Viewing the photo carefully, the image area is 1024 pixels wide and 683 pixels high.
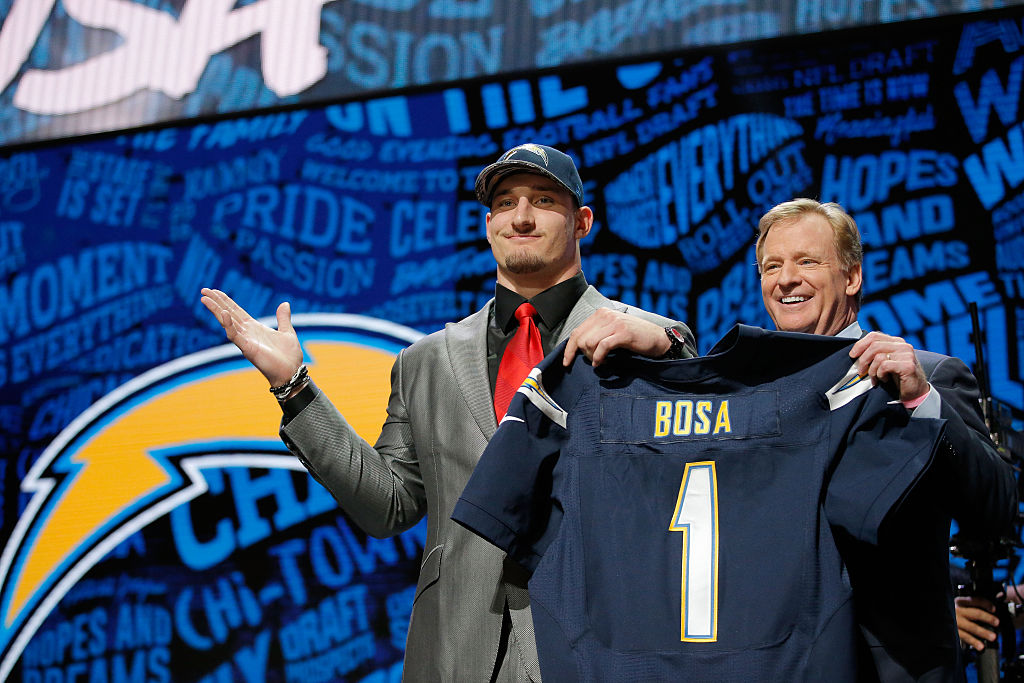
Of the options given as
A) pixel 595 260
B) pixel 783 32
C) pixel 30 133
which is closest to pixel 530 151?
pixel 595 260

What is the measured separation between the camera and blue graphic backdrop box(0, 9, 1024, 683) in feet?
9.34

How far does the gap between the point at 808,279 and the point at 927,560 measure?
549 millimetres

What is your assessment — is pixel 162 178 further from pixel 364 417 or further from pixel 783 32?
pixel 783 32

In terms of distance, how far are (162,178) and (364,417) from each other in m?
1.27

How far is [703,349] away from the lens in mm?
3039

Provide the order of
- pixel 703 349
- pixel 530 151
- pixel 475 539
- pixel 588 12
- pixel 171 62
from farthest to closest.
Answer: pixel 171 62 → pixel 588 12 → pixel 703 349 → pixel 530 151 → pixel 475 539

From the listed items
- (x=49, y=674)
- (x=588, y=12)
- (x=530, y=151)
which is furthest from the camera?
(x=49, y=674)

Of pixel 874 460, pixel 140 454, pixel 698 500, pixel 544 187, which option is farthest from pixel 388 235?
pixel 874 460

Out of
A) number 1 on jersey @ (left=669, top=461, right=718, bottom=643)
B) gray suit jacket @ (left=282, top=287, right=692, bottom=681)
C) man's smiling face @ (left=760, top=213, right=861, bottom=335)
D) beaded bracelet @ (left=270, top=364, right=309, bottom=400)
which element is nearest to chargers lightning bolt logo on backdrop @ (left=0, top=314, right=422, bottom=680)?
gray suit jacket @ (left=282, top=287, right=692, bottom=681)

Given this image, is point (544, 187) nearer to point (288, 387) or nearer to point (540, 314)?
point (540, 314)

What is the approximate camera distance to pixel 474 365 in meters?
1.76

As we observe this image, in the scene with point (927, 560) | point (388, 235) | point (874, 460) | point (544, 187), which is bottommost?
point (927, 560)

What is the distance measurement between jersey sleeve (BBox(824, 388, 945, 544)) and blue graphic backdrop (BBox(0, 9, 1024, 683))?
1.58 m

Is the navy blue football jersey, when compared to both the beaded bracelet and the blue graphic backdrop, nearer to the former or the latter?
the beaded bracelet
